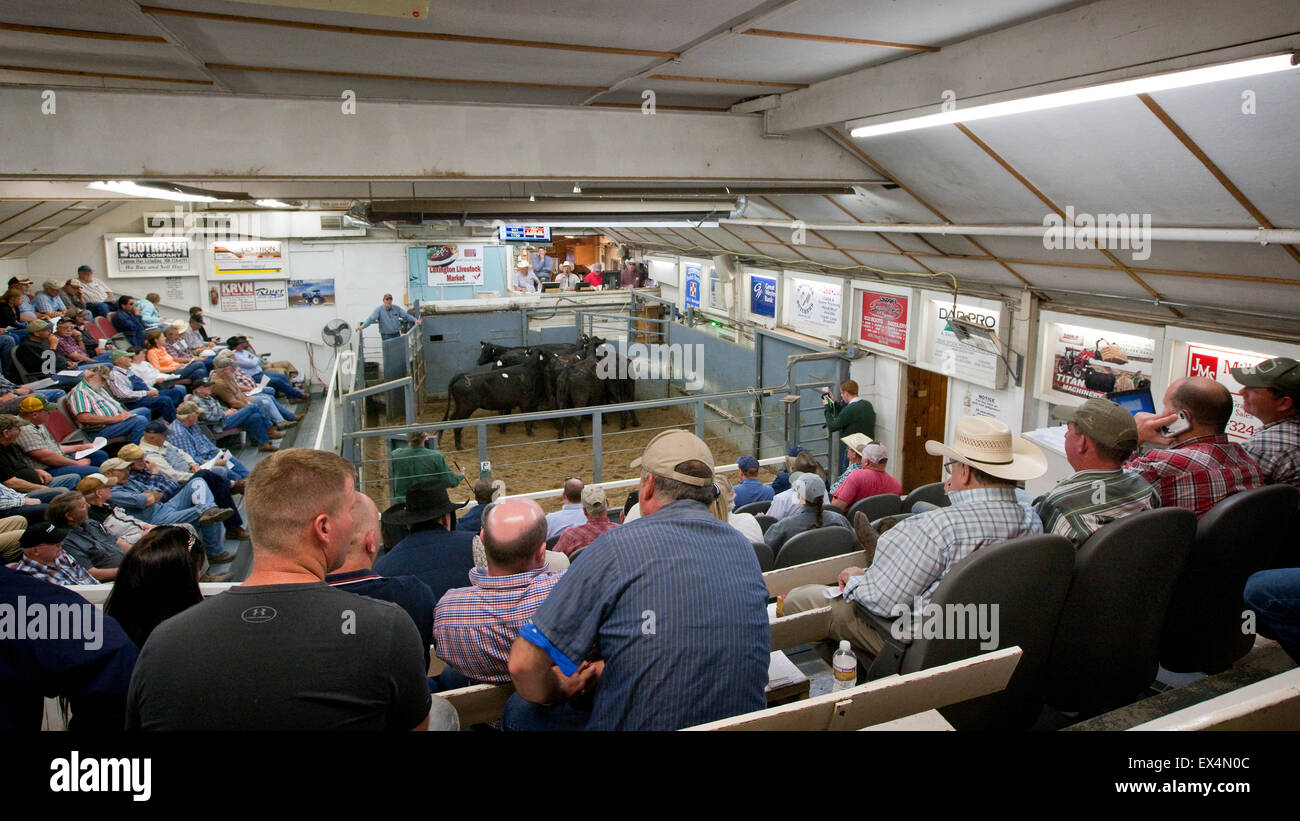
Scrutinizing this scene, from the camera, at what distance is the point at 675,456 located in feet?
6.82

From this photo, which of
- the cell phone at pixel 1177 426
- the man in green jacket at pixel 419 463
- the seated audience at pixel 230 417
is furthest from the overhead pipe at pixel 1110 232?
the seated audience at pixel 230 417

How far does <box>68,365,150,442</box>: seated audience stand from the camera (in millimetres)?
7523

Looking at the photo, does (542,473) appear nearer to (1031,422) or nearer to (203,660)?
(1031,422)

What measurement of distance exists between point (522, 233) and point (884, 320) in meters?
5.08

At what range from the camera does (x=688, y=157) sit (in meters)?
5.41

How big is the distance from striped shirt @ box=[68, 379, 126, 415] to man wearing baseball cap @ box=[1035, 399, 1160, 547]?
8.38m

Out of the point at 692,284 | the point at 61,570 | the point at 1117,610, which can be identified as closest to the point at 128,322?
the point at 61,570

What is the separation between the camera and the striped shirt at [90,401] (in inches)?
297

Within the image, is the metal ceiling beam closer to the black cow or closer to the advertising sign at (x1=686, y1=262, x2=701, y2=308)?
the black cow

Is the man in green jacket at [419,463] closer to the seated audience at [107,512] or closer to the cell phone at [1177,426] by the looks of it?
the seated audience at [107,512]

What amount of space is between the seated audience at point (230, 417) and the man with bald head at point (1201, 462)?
8713mm

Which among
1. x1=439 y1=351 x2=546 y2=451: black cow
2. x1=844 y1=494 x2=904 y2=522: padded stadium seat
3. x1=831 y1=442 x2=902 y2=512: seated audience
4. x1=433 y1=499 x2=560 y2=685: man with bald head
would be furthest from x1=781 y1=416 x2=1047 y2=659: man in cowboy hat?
x1=439 y1=351 x2=546 y2=451: black cow

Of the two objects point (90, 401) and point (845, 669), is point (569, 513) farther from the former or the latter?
point (90, 401)

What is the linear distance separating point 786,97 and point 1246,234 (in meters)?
2.83
